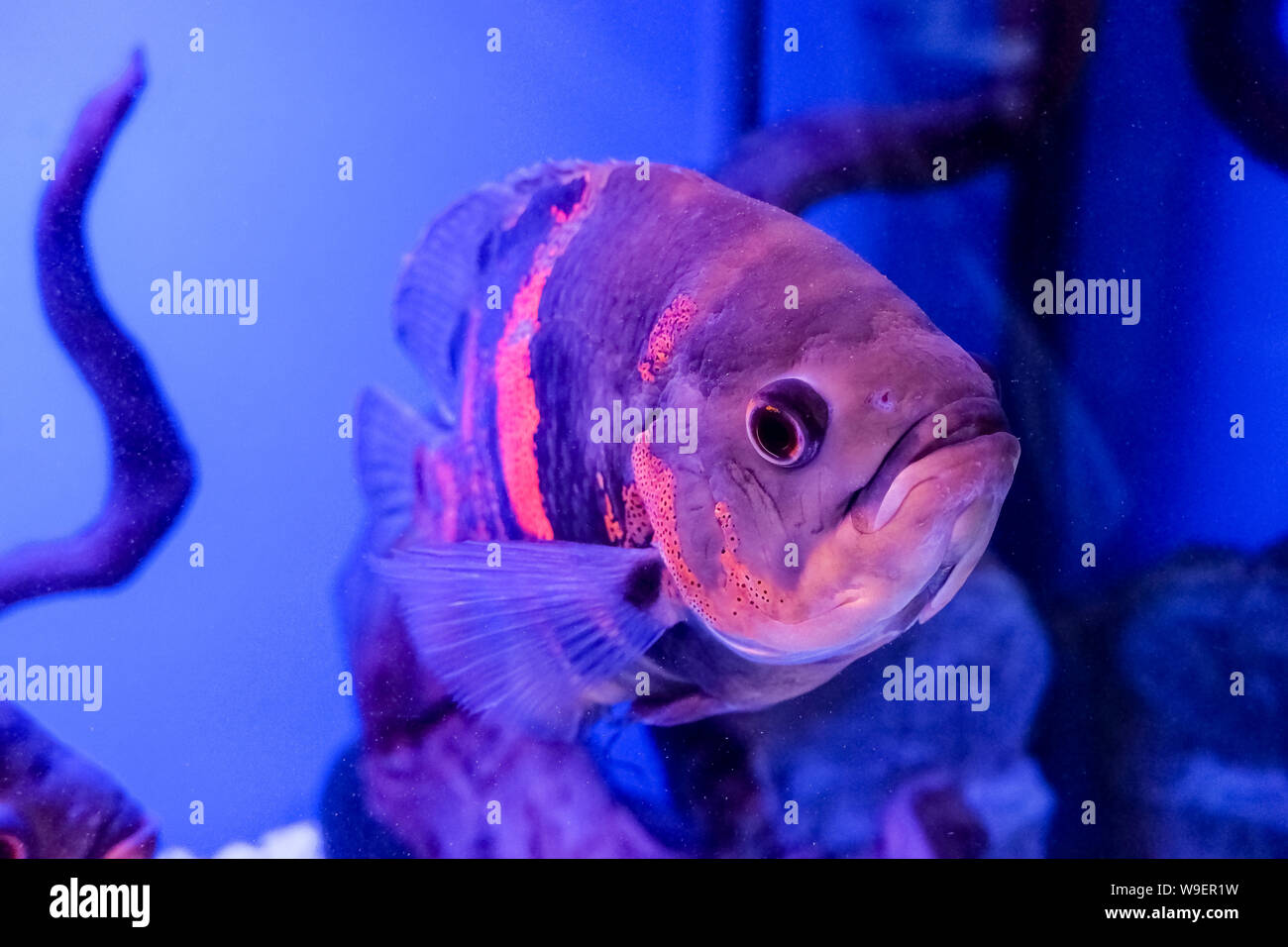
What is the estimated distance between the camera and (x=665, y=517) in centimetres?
171

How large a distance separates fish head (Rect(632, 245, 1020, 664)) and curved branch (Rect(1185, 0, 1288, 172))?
3.68 feet

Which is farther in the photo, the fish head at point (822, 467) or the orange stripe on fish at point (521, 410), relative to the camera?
the orange stripe on fish at point (521, 410)

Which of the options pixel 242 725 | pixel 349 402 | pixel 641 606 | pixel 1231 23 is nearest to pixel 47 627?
pixel 242 725

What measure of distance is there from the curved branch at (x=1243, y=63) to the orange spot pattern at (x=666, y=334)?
4.61ft

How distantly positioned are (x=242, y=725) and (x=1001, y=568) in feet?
6.22

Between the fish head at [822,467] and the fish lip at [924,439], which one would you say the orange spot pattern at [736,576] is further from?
the fish lip at [924,439]

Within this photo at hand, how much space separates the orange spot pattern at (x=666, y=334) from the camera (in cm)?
170

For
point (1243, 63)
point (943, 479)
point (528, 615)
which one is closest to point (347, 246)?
point (528, 615)

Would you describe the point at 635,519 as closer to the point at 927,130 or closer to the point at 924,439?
the point at 924,439

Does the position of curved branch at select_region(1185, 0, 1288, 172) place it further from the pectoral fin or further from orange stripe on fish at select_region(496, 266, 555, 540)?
the pectoral fin

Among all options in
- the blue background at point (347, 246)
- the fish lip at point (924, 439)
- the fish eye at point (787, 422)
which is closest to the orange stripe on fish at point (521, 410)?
the blue background at point (347, 246)

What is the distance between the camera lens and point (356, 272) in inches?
85.5

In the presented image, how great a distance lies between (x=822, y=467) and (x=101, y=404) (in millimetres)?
1768
